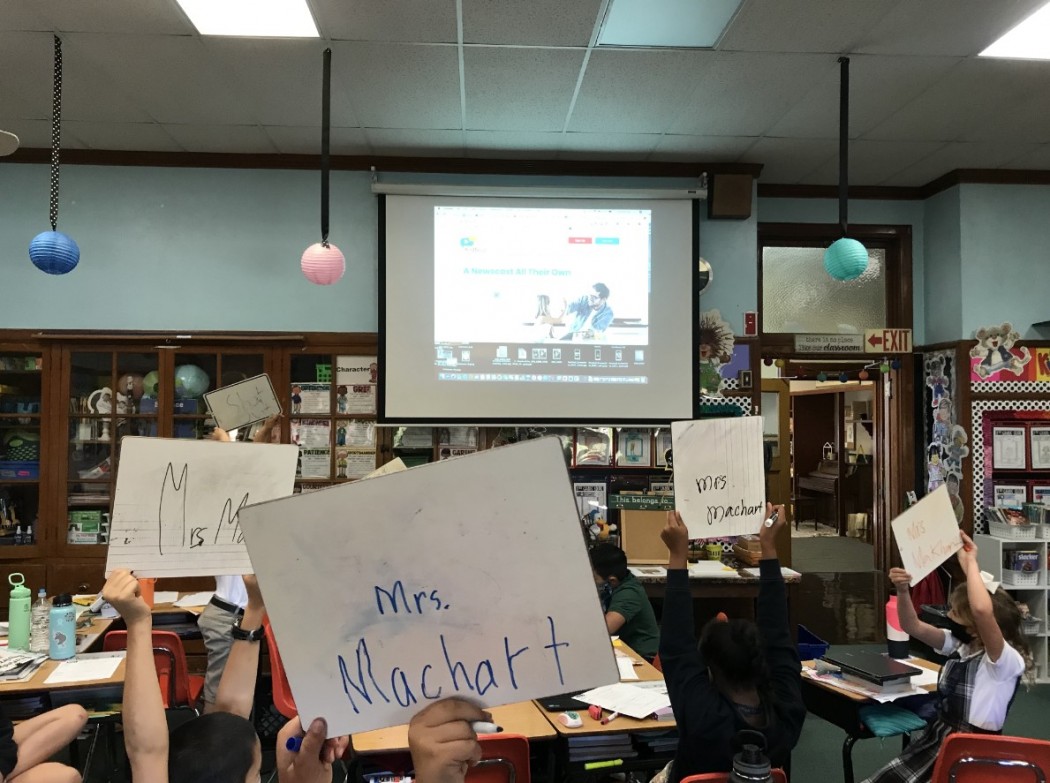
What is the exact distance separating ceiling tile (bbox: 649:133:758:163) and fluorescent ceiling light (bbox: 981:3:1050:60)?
1.28 metres

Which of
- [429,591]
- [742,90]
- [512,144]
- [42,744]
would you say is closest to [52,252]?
[42,744]

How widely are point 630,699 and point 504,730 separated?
17.9 inches

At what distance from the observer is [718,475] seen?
195 centimetres

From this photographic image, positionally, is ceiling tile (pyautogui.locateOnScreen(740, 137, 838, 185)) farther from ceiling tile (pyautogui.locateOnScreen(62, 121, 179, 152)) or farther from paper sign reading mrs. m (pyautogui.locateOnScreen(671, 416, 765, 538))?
ceiling tile (pyautogui.locateOnScreen(62, 121, 179, 152))

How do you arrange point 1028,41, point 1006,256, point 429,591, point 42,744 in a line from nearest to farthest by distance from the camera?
point 429,591, point 42,744, point 1028,41, point 1006,256

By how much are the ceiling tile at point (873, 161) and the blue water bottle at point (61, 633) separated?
476 centimetres

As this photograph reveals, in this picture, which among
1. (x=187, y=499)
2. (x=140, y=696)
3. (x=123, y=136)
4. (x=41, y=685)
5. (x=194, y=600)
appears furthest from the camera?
(x=123, y=136)

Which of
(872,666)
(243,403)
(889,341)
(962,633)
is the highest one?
(889,341)

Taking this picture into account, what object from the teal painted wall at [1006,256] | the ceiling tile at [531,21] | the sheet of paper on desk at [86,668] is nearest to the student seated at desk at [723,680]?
the sheet of paper on desk at [86,668]

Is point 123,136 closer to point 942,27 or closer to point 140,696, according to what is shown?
point 140,696

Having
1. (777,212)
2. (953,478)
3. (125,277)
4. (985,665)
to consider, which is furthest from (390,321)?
(953,478)

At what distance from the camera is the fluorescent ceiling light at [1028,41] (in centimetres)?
303

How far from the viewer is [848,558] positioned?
7945 mm

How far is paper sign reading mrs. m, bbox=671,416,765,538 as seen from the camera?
6.38ft
